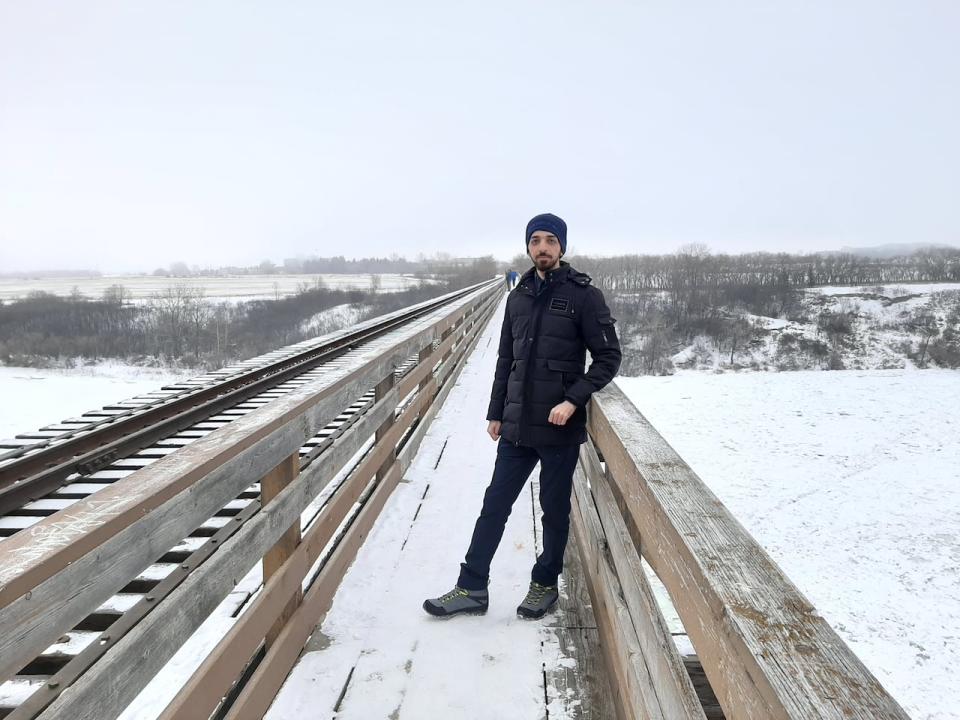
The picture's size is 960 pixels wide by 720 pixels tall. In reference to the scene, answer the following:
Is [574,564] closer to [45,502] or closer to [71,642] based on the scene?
[71,642]

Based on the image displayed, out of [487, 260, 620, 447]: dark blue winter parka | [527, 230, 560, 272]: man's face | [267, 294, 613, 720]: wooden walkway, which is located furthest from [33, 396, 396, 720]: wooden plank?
[527, 230, 560, 272]: man's face

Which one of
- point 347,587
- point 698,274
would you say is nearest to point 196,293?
point 698,274

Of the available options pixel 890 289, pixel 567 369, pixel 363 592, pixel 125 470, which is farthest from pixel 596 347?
pixel 890 289

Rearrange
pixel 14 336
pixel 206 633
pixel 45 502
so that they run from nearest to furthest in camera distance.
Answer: pixel 206 633 → pixel 45 502 → pixel 14 336

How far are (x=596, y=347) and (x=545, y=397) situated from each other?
35cm

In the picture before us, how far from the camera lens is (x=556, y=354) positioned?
9.45ft

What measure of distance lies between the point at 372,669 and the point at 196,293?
93794mm

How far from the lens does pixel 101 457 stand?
470 centimetres

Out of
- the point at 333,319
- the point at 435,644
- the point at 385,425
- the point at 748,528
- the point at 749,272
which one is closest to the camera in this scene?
the point at 435,644

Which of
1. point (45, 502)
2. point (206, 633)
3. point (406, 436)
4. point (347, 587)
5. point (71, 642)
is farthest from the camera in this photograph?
point (406, 436)

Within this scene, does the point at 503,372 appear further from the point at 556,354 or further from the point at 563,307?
the point at 563,307

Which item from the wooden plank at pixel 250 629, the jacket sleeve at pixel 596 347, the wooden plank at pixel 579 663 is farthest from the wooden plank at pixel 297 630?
the jacket sleeve at pixel 596 347

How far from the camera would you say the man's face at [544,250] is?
9.52 feet

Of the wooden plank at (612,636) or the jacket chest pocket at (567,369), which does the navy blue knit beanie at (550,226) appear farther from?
the wooden plank at (612,636)
